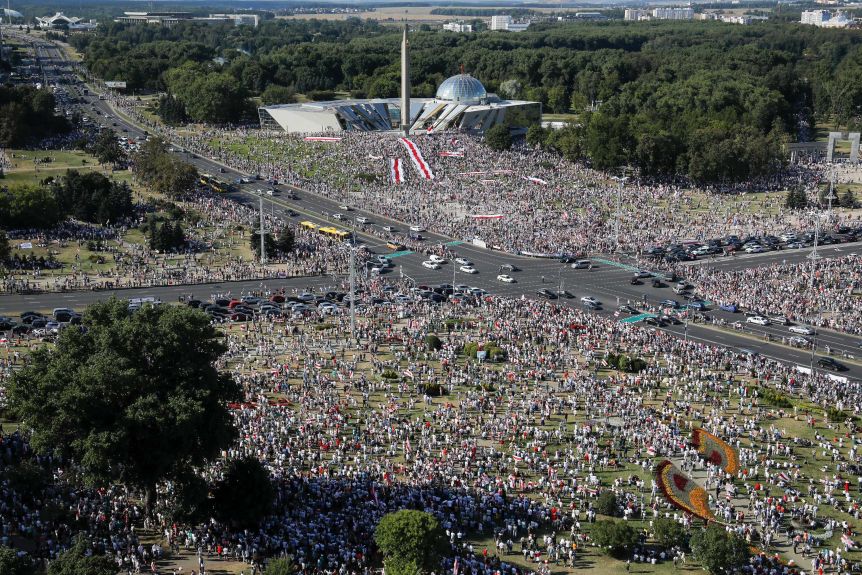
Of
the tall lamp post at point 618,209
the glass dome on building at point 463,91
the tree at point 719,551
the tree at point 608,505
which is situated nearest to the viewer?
the tree at point 719,551

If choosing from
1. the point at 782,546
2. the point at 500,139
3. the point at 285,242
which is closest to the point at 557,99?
the point at 500,139

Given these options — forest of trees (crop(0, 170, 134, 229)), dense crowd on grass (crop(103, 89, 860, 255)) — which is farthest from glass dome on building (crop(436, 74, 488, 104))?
forest of trees (crop(0, 170, 134, 229))

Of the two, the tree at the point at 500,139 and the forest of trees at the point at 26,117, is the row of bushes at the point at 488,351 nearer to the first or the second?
the tree at the point at 500,139

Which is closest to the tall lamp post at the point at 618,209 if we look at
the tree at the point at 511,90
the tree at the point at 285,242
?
the tree at the point at 285,242

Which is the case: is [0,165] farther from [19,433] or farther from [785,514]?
[785,514]

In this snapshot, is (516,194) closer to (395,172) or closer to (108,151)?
(395,172)

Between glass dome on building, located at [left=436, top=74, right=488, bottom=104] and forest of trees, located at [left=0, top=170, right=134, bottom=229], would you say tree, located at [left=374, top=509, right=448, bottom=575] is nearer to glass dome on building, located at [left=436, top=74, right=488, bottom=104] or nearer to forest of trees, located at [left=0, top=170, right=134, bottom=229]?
forest of trees, located at [left=0, top=170, right=134, bottom=229]
